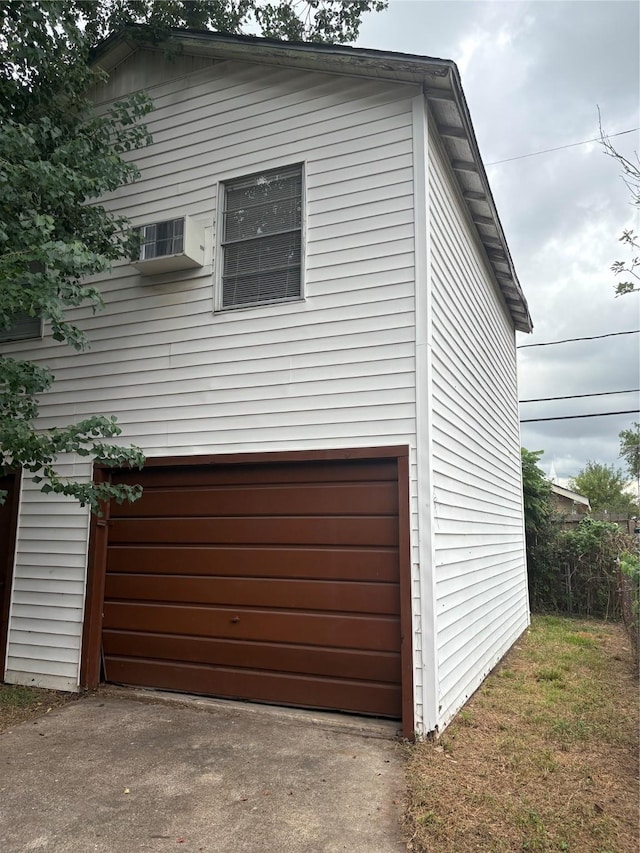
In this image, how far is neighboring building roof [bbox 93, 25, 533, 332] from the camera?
501 centimetres

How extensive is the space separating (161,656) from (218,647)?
0.64 metres

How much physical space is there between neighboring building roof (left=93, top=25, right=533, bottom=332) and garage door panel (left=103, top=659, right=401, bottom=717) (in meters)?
4.90

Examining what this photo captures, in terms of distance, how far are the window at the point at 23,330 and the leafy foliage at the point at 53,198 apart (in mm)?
248

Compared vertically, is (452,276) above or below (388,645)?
above

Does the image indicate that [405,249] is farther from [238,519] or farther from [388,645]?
[388,645]

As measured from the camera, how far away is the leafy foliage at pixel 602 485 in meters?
38.3

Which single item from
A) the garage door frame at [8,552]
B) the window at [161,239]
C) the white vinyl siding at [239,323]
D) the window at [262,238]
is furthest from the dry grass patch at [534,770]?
the window at [161,239]

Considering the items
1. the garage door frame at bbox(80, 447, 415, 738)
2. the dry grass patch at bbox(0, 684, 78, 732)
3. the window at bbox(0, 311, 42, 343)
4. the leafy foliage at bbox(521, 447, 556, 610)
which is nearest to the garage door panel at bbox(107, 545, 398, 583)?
the garage door frame at bbox(80, 447, 415, 738)

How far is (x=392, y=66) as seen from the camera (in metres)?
5.03

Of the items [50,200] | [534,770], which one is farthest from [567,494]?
[50,200]

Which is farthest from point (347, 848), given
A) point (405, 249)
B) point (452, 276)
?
point (452, 276)

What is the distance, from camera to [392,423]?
4.83m

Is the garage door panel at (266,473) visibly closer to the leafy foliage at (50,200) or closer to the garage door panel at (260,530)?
the garage door panel at (260,530)

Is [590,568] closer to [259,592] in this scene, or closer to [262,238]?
[259,592]
